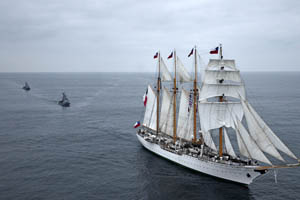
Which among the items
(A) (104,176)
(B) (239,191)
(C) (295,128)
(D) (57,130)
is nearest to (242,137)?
(B) (239,191)

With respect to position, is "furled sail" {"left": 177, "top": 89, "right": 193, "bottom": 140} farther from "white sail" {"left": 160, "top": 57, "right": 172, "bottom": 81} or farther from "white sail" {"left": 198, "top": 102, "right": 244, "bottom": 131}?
"white sail" {"left": 198, "top": 102, "right": 244, "bottom": 131}

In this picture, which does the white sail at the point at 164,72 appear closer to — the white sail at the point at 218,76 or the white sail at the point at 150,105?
the white sail at the point at 150,105

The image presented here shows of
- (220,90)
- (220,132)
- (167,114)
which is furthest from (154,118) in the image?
(220,90)

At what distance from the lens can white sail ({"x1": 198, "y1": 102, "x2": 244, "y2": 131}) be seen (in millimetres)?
40750

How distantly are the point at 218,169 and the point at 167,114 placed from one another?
59.2 feet

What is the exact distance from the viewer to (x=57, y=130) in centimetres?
6738

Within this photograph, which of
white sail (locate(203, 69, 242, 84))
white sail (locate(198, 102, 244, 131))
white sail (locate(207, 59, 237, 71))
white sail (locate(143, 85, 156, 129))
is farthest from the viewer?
white sail (locate(143, 85, 156, 129))

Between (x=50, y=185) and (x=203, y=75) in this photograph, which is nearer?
(x=50, y=185)

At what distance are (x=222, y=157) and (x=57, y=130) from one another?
156 feet

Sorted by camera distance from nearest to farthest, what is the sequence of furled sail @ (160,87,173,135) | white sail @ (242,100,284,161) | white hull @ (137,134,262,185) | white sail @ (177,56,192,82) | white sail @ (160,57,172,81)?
1. white sail @ (242,100,284,161)
2. white hull @ (137,134,262,185)
3. white sail @ (177,56,192,82)
4. white sail @ (160,57,172,81)
5. furled sail @ (160,87,173,135)

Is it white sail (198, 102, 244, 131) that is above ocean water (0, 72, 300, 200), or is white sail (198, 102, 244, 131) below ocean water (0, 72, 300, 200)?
above

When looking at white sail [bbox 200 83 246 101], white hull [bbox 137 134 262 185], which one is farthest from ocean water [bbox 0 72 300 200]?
white sail [bbox 200 83 246 101]

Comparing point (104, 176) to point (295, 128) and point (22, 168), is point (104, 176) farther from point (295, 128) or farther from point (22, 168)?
point (295, 128)

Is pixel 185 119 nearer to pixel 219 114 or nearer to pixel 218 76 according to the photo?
pixel 219 114
